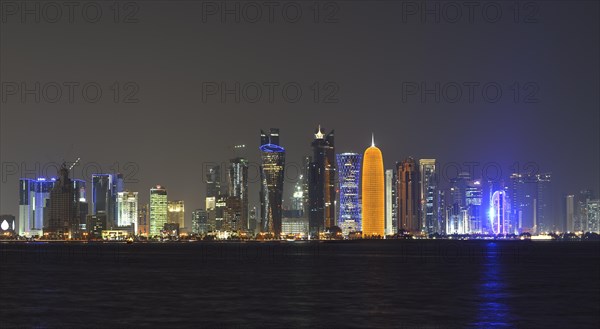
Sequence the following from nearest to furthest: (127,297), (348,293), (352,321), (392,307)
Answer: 1. (352,321)
2. (392,307)
3. (127,297)
4. (348,293)

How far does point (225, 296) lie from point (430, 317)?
86.8 feet

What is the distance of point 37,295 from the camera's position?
98000 millimetres

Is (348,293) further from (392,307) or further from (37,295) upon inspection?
(37,295)

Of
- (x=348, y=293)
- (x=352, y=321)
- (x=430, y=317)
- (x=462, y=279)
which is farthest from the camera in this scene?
(x=462, y=279)

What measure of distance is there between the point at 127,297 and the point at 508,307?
1490 inches

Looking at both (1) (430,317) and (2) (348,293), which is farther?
(2) (348,293)

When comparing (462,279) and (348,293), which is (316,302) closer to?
(348,293)

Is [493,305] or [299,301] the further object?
[299,301]

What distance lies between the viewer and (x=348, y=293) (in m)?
98.8

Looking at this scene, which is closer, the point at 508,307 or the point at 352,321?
the point at 352,321

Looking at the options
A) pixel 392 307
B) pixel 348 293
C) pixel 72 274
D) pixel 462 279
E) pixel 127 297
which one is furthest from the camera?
pixel 72 274

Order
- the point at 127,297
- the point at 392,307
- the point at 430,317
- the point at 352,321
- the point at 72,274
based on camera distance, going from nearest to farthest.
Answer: the point at 352,321
the point at 430,317
the point at 392,307
the point at 127,297
the point at 72,274

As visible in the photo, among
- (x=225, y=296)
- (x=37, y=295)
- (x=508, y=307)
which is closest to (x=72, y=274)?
(x=37, y=295)

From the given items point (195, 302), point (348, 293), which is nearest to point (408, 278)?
point (348, 293)
